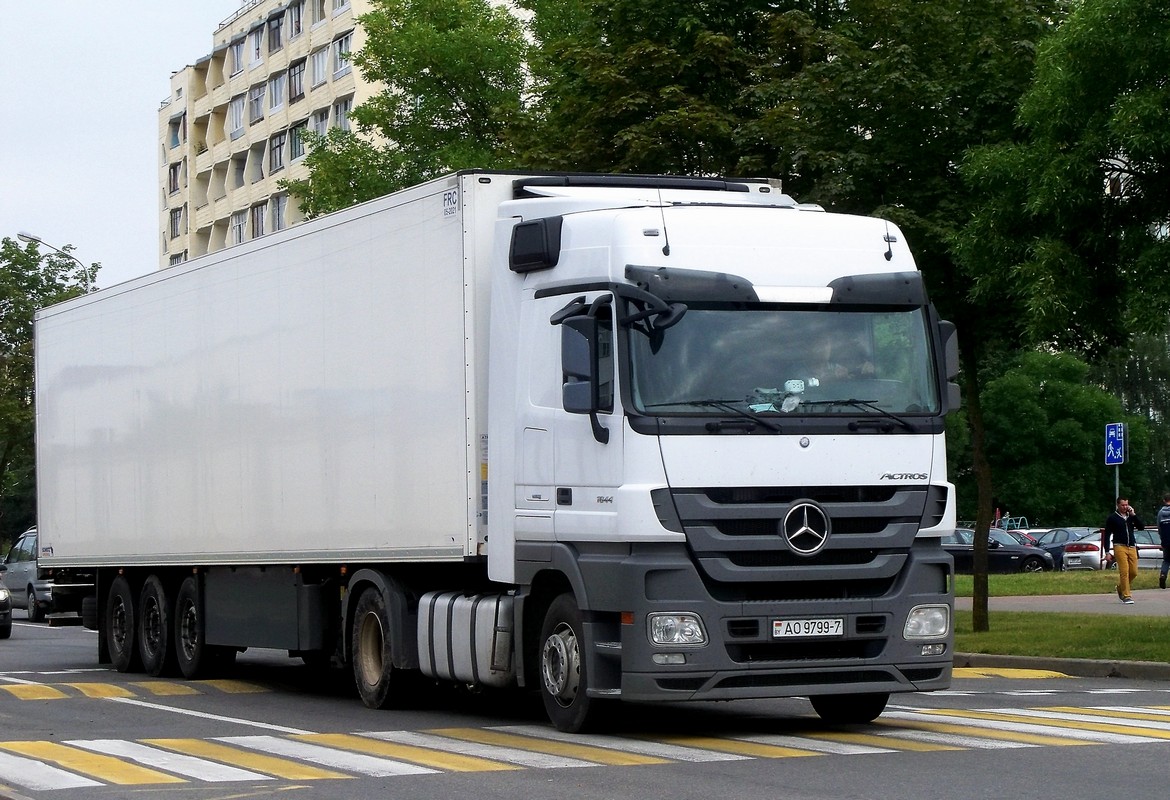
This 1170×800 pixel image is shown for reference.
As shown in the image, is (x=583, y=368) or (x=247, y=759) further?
(x=583, y=368)

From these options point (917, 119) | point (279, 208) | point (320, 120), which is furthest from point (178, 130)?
point (917, 119)

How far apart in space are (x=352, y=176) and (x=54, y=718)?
2520cm

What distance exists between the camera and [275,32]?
86.8m

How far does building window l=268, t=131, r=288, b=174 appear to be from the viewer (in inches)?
3401

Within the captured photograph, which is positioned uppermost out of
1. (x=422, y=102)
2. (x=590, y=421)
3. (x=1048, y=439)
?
(x=422, y=102)

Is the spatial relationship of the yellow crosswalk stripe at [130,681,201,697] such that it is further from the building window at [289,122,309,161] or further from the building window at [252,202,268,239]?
the building window at [252,202,268,239]

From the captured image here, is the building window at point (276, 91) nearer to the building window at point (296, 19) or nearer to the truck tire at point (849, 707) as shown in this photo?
the building window at point (296, 19)

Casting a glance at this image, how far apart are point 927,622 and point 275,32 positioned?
3115 inches

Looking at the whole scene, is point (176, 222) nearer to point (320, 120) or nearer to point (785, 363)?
point (320, 120)

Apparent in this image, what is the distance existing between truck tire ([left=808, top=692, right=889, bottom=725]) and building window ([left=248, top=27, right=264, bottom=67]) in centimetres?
7940

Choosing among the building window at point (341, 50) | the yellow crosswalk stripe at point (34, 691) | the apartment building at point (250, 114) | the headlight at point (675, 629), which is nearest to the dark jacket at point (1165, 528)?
the yellow crosswalk stripe at point (34, 691)

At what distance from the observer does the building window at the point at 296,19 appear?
276 ft

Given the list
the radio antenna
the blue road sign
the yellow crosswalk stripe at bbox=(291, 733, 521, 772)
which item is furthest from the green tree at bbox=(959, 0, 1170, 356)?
the blue road sign

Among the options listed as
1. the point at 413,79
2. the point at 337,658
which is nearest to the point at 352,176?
the point at 413,79
